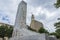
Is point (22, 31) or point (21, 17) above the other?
point (21, 17)

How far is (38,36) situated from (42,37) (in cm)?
20

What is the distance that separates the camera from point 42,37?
5.33m

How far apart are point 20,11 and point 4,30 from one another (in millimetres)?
11493

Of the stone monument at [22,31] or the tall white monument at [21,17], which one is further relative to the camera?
the tall white monument at [21,17]

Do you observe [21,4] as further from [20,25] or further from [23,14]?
[20,25]

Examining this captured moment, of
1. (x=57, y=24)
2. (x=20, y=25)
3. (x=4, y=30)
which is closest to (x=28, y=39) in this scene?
(x=20, y=25)

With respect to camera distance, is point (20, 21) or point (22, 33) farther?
point (20, 21)

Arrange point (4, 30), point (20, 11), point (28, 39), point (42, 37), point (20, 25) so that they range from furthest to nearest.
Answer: point (4, 30), point (20, 11), point (20, 25), point (28, 39), point (42, 37)

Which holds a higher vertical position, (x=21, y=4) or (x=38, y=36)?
(x=21, y=4)

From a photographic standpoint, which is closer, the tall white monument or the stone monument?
the stone monument

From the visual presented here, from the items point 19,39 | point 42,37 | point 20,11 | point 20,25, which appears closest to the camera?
point 42,37

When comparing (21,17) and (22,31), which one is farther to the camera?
(21,17)

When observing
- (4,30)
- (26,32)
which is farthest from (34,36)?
(4,30)

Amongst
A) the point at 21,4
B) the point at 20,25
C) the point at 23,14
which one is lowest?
the point at 20,25
